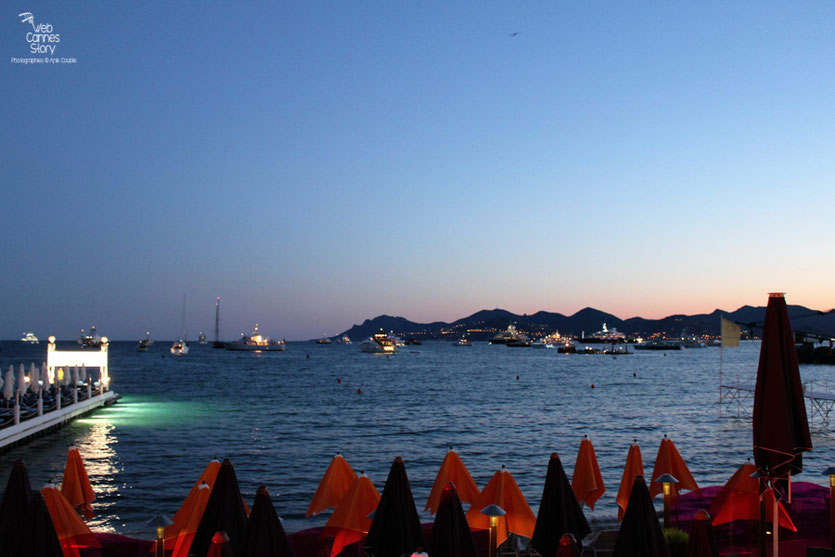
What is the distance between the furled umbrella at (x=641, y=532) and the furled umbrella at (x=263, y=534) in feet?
14.2

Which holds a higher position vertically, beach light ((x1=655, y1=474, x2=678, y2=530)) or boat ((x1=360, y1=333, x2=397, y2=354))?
beach light ((x1=655, y1=474, x2=678, y2=530))

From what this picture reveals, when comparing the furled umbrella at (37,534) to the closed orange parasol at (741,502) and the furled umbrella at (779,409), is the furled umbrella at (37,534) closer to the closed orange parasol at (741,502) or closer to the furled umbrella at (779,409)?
the furled umbrella at (779,409)

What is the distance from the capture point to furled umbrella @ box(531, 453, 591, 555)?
10109mm

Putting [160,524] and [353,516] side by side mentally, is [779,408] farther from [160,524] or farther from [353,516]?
[160,524]

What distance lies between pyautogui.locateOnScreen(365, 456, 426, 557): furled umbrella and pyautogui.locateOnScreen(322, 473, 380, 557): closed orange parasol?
3.48 ft

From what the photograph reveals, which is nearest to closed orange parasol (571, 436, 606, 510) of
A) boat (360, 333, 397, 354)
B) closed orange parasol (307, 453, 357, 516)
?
closed orange parasol (307, 453, 357, 516)

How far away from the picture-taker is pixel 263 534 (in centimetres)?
836

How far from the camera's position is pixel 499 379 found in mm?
83312

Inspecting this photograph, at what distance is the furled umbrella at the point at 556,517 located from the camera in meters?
10.1

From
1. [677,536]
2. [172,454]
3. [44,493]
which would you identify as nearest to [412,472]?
[172,454]

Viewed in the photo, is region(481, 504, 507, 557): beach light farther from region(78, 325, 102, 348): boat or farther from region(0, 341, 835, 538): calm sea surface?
region(78, 325, 102, 348): boat

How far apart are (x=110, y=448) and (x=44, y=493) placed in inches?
883

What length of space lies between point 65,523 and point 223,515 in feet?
8.22

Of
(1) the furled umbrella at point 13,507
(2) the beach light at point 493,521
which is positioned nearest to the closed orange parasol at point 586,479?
(2) the beach light at point 493,521
